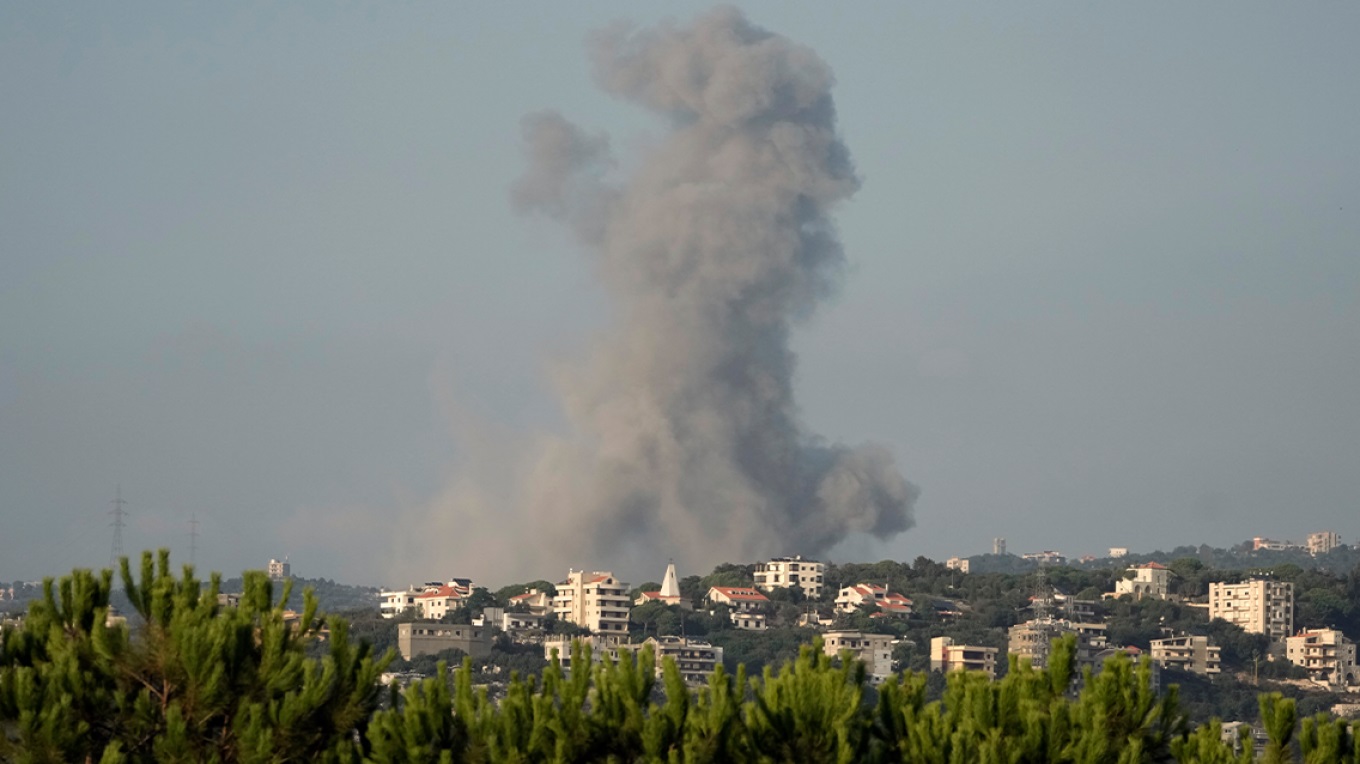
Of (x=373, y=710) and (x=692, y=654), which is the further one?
(x=692, y=654)

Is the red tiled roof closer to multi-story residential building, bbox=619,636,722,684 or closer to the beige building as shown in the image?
multi-story residential building, bbox=619,636,722,684

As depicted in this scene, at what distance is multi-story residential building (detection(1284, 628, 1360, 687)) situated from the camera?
86.6 m

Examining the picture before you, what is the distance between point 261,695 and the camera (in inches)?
562

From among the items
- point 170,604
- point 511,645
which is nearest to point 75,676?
point 170,604

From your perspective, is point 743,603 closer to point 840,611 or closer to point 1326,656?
point 840,611

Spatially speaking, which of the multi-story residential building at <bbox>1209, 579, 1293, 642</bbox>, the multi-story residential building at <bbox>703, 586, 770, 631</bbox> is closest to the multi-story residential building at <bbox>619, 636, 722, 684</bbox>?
the multi-story residential building at <bbox>703, 586, 770, 631</bbox>

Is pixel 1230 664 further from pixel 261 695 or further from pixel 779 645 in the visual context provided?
pixel 261 695

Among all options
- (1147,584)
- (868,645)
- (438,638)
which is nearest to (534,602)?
(438,638)

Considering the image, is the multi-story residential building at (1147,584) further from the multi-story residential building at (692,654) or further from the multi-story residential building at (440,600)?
the multi-story residential building at (440,600)

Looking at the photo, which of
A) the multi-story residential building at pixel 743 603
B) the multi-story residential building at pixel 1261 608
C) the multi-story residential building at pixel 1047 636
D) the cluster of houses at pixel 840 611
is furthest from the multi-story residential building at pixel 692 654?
the multi-story residential building at pixel 1261 608

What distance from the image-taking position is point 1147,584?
104 meters

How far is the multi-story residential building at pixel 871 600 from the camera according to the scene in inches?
3829

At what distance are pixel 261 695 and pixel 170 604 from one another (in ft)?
2.85

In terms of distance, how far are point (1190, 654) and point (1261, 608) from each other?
989 centimetres
